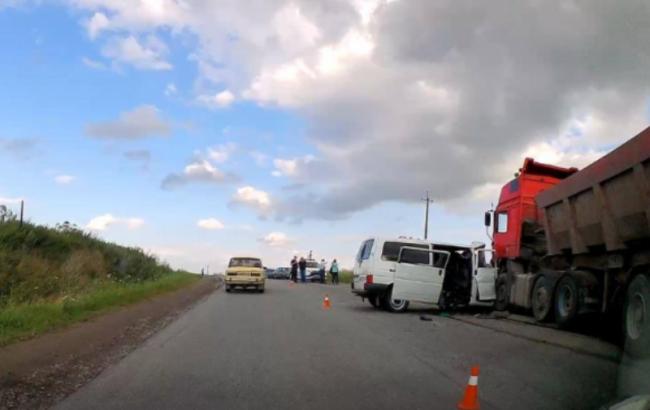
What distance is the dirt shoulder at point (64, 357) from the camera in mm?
7488

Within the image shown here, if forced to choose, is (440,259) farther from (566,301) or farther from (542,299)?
(566,301)

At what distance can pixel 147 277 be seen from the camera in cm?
4069

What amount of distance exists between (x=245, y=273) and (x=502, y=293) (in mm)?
15148

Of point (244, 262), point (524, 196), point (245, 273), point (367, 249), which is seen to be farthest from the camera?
point (244, 262)

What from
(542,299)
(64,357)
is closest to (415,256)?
(542,299)

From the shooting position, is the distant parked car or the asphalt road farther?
the distant parked car

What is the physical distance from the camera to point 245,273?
3102 centimetres

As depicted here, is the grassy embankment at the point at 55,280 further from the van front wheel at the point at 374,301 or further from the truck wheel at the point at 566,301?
the truck wheel at the point at 566,301

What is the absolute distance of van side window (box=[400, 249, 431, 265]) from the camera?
19.6 meters

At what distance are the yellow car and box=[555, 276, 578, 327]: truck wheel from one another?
1833 centimetres

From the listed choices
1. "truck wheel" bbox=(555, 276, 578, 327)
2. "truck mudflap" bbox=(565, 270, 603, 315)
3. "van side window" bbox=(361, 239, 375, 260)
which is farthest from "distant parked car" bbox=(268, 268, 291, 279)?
"truck mudflap" bbox=(565, 270, 603, 315)

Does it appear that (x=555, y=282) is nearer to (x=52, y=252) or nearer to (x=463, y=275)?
(x=463, y=275)

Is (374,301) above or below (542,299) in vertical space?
below

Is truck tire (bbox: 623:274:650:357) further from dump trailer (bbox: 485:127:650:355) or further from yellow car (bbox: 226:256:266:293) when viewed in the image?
yellow car (bbox: 226:256:266:293)
